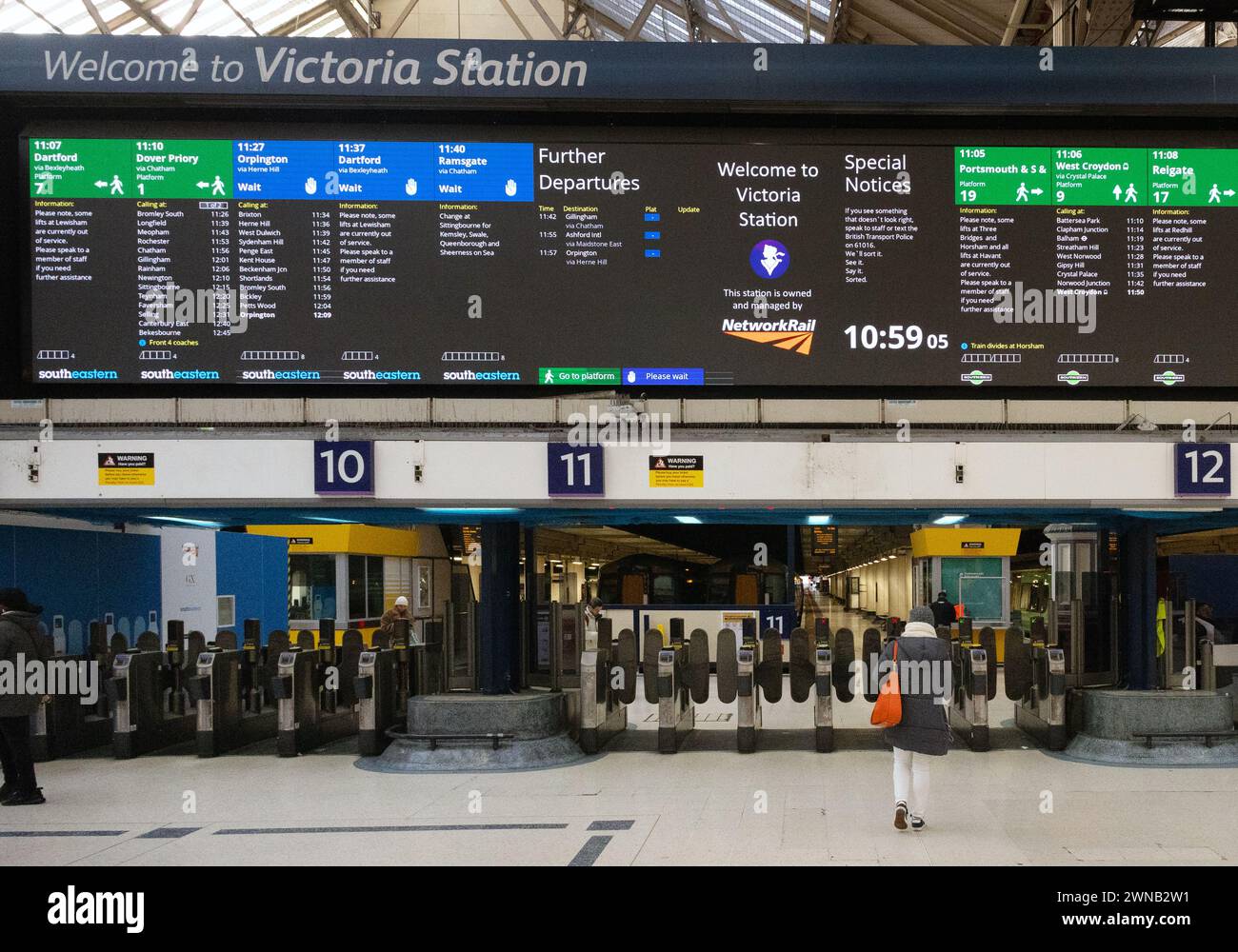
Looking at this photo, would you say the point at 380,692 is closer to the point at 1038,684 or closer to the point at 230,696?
the point at 230,696

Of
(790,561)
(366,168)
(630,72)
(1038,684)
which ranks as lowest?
(1038,684)

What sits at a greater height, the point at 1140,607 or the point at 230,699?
the point at 1140,607

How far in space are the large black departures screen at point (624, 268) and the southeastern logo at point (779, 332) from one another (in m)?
0.02

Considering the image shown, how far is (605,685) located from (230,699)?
3.44 metres

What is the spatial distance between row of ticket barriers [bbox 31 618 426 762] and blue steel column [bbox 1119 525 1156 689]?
253 inches

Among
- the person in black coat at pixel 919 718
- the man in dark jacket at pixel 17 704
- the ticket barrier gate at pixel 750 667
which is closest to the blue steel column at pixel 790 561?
the ticket barrier gate at pixel 750 667

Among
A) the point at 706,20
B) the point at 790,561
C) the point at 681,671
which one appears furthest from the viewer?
the point at 706,20

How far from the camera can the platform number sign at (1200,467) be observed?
827 centimetres

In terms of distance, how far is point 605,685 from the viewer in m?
10.4

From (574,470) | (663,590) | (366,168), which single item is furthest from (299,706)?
(663,590)

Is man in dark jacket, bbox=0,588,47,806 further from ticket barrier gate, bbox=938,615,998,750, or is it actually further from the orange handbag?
ticket barrier gate, bbox=938,615,998,750

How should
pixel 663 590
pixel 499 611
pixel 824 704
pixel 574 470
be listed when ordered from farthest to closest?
1. pixel 663 590
2. pixel 824 704
3. pixel 499 611
4. pixel 574 470

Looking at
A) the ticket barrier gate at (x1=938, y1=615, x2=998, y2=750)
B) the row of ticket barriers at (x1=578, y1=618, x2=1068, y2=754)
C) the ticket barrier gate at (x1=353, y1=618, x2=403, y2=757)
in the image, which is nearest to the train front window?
the row of ticket barriers at (x1=578, y1=618, x2=1068, y2=754)

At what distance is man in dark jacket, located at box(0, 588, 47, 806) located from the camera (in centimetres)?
748
